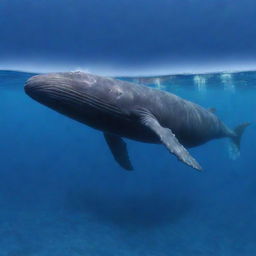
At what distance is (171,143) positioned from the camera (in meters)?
7.52

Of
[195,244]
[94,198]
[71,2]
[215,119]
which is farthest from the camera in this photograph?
[94,198]

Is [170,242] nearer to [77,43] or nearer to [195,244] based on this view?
[195,244]

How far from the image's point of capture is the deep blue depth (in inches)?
431

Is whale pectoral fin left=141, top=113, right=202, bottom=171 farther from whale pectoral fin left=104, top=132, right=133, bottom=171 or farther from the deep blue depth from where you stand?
the deep blue depth

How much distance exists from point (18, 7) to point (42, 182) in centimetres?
2137

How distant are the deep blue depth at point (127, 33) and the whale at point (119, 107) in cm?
319

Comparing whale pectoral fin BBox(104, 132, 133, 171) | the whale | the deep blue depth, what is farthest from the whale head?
the deep blue depth

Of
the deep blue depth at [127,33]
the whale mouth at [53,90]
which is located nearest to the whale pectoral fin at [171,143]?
the whale mouth at [53,90]

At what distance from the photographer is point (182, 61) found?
634 inches

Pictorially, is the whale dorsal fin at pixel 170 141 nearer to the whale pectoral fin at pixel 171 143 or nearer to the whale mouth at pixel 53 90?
the whale pectoral fin at pixel 171 143

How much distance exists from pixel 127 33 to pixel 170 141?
6.78 m

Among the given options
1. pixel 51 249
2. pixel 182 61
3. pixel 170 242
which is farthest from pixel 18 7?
pixel 170 242

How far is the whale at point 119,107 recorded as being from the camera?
21.7ft

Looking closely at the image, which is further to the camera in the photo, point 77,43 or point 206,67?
point 206,67
